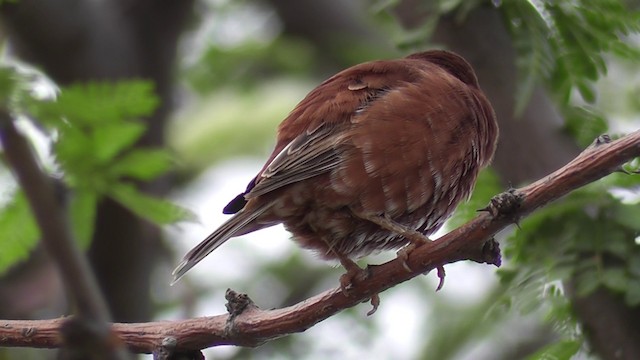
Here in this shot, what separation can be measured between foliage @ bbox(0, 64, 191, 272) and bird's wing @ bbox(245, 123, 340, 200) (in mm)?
589

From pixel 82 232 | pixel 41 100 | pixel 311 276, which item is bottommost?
pixel 311 276

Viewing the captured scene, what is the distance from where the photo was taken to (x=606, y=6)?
16.1 ft

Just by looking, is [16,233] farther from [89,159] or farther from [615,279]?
[615,279]

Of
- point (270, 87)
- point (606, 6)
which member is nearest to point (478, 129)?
point (606, 6)

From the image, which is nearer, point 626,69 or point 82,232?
point 82,232

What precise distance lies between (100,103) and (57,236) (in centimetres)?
252

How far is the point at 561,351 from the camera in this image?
4.57 metres

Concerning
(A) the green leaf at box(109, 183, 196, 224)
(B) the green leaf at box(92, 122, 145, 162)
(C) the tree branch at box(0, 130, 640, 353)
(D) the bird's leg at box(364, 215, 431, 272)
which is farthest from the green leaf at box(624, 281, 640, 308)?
(B) the green leaf at box(92, 122, 145, 162)

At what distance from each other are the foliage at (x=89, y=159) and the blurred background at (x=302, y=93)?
0.14 feet

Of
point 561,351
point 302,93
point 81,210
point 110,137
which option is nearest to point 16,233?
point 81,210

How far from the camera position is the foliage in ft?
15.2

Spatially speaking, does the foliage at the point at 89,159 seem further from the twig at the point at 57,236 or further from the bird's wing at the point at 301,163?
the twig at the point at 57,236

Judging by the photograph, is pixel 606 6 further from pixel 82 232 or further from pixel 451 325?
pixel 451 325

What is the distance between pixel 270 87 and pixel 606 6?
5.63m
